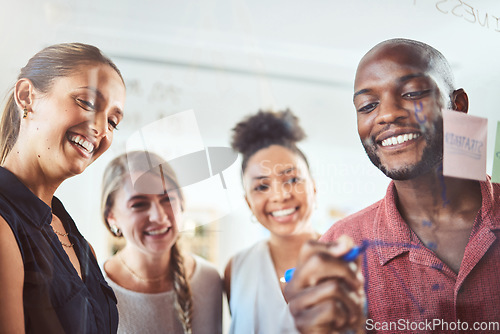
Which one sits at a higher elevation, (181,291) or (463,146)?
(463,146)

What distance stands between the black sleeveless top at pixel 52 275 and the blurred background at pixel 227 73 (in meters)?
0.04

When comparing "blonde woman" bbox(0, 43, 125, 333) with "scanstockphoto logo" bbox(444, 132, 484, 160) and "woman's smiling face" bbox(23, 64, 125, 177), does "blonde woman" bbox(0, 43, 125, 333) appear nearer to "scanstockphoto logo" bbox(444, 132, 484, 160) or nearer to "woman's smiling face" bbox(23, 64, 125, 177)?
"woman's smiling face" bbox(23, 64, 125, 177)

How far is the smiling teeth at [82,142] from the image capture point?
0.78m

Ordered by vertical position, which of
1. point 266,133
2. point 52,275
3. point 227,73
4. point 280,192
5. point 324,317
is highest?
point 227,73

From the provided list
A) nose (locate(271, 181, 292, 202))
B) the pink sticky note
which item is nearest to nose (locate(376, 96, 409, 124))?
the pink sticky note

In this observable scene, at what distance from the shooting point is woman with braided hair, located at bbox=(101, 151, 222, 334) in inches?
31.4

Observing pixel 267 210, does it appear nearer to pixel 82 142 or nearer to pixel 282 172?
pixel 282 172

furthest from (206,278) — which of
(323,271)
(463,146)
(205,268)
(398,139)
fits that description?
(463,146)

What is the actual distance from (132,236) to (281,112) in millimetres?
360

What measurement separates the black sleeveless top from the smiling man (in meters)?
0.34

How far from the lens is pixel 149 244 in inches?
31.8

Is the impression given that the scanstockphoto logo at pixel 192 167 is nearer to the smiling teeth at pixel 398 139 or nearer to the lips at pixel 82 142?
the lips at pixel 82 142

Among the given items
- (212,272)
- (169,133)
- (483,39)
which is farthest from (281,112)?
(483,39)

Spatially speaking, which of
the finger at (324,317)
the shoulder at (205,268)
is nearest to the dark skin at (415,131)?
the finger at (324,317)
